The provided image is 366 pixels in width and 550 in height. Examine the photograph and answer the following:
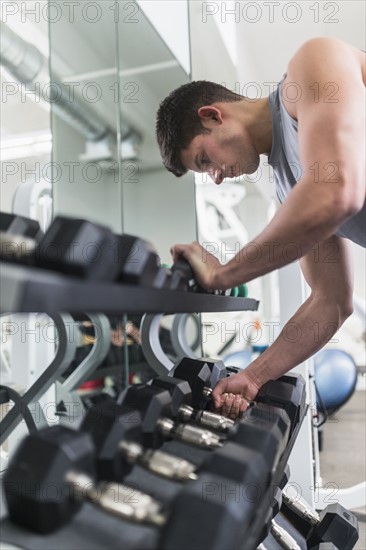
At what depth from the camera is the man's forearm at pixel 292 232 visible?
70cm

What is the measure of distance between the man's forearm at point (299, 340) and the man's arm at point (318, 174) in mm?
470

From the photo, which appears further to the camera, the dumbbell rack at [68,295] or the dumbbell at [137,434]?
the dumbbell at [137,434]

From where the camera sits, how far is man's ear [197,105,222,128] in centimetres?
101

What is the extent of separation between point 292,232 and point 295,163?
0.41 metres

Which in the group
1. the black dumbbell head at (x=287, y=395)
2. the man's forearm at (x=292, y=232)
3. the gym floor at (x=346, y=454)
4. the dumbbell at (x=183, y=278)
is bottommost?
the gym floor at (x=346, y=454)

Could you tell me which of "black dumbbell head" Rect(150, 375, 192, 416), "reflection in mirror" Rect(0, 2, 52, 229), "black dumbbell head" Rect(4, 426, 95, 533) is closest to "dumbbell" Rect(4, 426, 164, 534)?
"black dumbbell head" Rect(4, 426, 95, 533)

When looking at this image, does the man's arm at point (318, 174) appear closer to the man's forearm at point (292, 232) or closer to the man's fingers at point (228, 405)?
the man's forearm at point (292, 232)

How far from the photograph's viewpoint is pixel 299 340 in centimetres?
121

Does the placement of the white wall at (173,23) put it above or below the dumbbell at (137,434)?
above

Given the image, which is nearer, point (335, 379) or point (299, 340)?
point (299, 340)

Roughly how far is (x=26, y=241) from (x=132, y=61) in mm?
2633

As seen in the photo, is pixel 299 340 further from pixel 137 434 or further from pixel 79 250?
pixel 79 250

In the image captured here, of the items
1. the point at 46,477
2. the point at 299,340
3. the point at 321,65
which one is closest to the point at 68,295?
the point at 46,477

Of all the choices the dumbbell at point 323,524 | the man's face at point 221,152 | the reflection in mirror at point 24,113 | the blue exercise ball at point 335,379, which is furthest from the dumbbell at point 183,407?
the blue exercise ball at point 335,379
